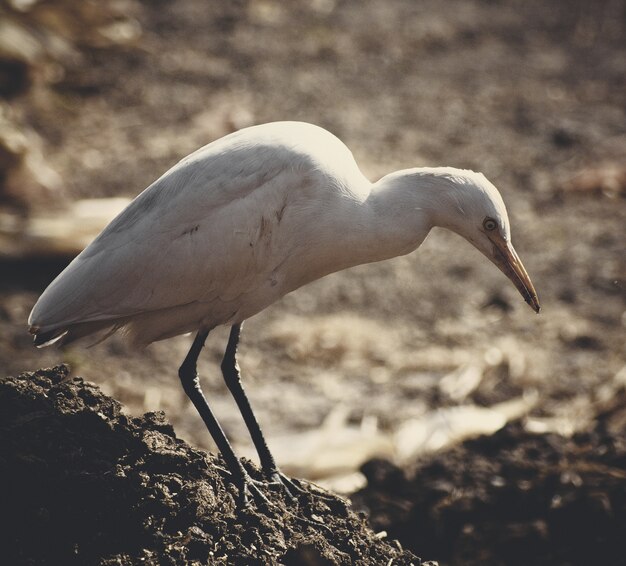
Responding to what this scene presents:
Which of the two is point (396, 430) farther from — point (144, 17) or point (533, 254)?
point (144, 17)

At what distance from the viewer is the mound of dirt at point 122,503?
12.0ft

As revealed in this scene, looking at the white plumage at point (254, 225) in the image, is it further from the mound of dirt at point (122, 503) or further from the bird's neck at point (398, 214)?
the mound of dirt at point (122, 503)

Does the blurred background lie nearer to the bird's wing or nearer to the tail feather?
the tail feather

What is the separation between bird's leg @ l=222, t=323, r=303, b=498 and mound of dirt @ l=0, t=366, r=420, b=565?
22 cm

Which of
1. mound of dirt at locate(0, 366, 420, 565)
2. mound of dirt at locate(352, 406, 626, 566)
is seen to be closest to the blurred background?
mound of dirt at locate(352, 406, 626, 566)

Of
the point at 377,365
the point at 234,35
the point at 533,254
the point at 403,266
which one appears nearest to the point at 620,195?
the point at 533,254

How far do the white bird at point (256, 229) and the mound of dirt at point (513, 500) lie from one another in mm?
1698

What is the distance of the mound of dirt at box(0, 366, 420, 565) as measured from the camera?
12.0 ft

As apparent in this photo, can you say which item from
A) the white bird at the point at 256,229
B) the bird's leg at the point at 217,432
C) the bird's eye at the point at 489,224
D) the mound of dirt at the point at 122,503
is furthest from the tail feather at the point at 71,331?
the bird's eye at the point at 489,224

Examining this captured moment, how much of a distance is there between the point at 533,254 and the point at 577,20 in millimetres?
5986

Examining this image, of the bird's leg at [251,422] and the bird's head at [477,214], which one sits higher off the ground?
the bird's head at [477,214]

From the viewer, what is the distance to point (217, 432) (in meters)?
4.46

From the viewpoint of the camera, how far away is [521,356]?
7742mm

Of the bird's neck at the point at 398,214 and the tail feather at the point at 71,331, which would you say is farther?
the tail feather at the point at 71,331
